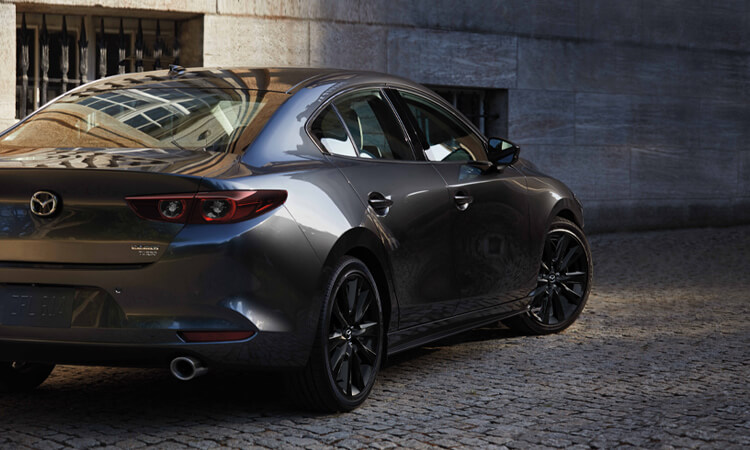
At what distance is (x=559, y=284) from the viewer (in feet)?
23.5

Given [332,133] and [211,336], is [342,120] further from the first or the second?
[211,336]

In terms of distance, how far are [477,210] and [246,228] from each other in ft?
6.56

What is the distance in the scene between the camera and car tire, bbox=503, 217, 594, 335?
Answer: 7.01m

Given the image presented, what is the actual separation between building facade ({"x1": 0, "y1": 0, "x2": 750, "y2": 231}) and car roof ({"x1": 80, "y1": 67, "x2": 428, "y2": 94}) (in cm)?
617

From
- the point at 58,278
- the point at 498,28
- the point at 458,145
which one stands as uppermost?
the point at 498,28

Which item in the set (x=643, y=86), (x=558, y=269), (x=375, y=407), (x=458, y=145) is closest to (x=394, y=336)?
(x=375, y=407)

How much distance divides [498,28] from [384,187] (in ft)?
29.6

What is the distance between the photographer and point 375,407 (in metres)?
5.05

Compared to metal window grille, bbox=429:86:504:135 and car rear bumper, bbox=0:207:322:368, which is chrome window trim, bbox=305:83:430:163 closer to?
car rear bumper, bbox=0:207:322:368

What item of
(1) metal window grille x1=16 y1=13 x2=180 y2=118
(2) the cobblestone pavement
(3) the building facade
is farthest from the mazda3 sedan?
(3) the building facade

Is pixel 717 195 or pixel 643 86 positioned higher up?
pixel 643 86

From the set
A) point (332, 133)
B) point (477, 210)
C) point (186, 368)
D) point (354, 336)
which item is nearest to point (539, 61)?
point (477, 210)

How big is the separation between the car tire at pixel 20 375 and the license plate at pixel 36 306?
3.30ft

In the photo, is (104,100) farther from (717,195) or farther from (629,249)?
(717,195)
